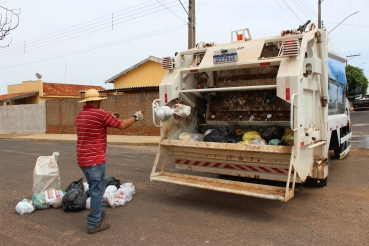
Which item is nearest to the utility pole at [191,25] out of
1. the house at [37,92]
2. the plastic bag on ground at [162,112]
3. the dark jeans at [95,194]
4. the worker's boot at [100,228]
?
the plastic bag on ground at [162,112]

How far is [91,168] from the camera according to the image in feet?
13.5

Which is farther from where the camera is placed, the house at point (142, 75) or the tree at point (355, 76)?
the tree at point (355, 76)

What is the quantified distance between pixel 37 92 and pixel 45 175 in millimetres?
27237

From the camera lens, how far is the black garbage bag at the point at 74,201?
4919mm

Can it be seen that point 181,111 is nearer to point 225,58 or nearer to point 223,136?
point 223,136

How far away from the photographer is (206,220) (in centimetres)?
442

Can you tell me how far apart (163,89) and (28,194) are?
3033 mm

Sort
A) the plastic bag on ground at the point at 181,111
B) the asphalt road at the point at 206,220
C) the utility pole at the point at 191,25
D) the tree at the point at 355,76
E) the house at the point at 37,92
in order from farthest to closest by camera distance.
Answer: the tree at the point at 355,76, the house at the point at 37,92, the utility pole at the point at 191,25, the plastic bag on ground at the point at 181,111, the asphalt road at the point at 206,220

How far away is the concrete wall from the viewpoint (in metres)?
24.1

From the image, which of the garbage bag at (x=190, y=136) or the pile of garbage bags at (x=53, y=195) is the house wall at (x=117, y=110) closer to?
the garbage bag at (x=190, y=136)

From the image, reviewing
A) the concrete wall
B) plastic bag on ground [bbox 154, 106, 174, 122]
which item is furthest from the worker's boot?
the concrete wall

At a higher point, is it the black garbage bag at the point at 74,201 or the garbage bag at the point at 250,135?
the garbage bag at the point at 250,135

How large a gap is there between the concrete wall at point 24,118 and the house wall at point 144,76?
5.93m

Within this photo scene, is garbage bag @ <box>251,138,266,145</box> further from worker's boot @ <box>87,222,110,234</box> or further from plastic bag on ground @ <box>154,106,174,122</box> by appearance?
worker's boot @ <box>87,222,110,234</box>
